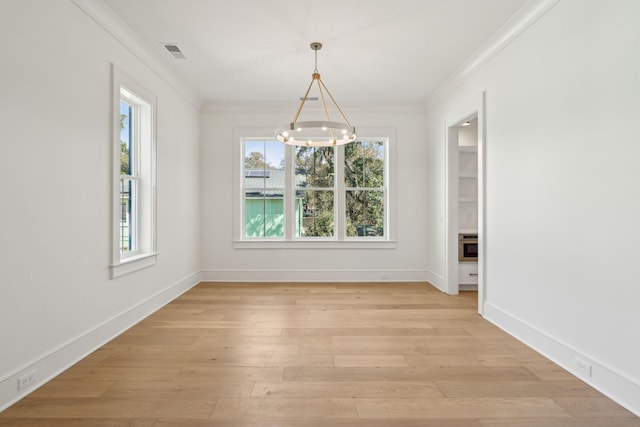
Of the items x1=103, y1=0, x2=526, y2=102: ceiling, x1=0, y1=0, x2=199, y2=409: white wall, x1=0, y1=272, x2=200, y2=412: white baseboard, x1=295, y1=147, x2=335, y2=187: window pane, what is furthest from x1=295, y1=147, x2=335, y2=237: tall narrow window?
x1=0, y1=0, x2=199, y2=409: white wall

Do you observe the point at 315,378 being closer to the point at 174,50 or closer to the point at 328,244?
the point at 328,244

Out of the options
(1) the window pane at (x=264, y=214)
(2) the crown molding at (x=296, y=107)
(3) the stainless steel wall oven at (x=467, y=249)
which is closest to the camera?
(3) the stainless steel wall oven at (x=467, y=249)

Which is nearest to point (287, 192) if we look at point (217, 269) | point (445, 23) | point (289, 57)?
point (217, 269)

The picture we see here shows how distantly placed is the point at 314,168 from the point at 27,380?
14.4 feet

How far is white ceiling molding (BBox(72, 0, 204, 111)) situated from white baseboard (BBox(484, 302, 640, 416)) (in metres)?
4.54

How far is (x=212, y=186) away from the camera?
5605 millimetres

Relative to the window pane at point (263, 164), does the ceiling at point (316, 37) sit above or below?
above

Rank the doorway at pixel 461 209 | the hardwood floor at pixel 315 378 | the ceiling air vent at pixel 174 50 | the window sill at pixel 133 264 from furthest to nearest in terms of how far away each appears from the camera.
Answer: the doorway at pixel 461 209, the ceiling air vent at pixel 174 50, the window sill at pixel 133 264, the hardwood floor at pixel 315 378

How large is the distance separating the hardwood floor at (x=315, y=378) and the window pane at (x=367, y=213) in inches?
81.5

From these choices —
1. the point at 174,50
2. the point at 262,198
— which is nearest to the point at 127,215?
the point at 174,50

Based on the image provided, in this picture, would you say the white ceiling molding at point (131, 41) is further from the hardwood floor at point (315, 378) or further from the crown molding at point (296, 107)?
the hardwood floor at point (315, 378)

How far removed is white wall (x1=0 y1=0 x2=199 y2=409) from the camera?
210 centimetres

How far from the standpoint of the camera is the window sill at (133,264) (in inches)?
125

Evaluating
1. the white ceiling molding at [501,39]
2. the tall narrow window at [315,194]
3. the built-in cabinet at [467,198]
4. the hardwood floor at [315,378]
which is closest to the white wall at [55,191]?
the hardwood floor at [315,378]
